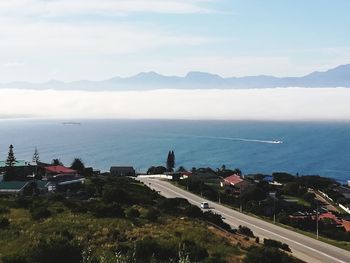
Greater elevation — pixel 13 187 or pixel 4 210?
pixel 4 210

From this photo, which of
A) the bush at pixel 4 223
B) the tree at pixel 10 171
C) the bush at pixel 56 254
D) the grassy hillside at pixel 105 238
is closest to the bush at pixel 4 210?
the grassy hillside at pixel 105 238

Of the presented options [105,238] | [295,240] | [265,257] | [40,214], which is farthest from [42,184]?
[265,257]

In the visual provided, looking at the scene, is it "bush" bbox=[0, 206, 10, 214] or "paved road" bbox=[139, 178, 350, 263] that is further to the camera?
"paved road" bbox=[139, 178, 350, 263]

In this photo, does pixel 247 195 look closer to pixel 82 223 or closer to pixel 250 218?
pixel 250 218

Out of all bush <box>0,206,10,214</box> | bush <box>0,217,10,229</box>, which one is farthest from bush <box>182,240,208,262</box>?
bush <box>0,206,10,214</box>

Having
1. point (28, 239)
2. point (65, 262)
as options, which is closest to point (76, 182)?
point (28, 239)

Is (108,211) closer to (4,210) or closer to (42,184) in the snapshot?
(4,210)

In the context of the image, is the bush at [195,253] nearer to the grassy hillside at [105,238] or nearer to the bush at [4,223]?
the grassy hillside at [105,238]

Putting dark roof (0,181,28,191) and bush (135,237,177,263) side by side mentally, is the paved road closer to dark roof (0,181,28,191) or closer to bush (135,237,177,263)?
bush (135,237,177,263)
